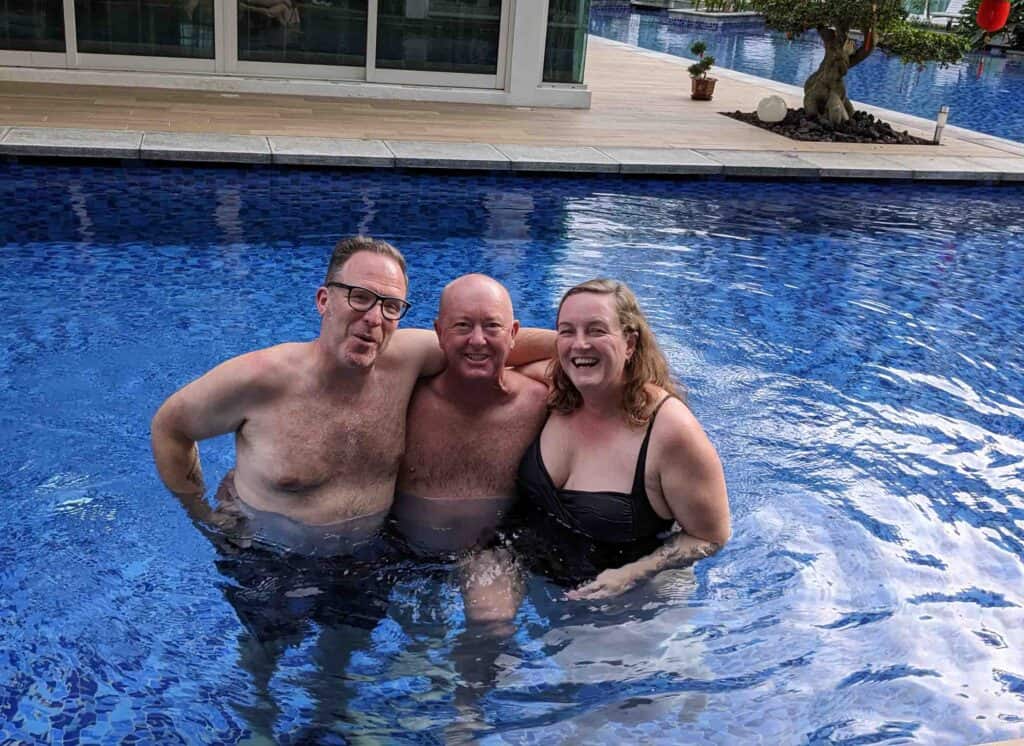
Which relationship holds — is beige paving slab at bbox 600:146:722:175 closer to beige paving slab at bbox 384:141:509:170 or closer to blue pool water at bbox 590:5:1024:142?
beige paving slab at bbox 384:141:509:170

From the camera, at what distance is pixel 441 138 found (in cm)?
1044

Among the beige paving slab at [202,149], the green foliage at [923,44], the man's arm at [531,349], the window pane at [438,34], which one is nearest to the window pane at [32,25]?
the beige paving slab at [202,149]

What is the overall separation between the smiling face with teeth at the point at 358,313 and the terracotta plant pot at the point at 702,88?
1279cm

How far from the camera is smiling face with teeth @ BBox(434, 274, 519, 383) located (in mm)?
3162

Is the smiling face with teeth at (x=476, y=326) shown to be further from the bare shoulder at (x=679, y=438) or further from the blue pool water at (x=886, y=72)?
the blue pool water at (x=886, y=72)

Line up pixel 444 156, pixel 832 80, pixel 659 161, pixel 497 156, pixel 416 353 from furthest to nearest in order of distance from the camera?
pixel 832 80 → pixel 659 161 → pixel 497 156 → pixel 444 156 → pixel 416 353

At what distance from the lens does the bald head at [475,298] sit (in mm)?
3162

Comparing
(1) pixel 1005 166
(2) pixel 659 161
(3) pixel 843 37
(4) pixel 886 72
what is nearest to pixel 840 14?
(3) pixel 843 37

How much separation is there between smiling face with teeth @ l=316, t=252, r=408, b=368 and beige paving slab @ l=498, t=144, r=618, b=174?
22.3ft

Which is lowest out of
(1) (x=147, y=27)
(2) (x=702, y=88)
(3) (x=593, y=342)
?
(3) (x=593, y=342)

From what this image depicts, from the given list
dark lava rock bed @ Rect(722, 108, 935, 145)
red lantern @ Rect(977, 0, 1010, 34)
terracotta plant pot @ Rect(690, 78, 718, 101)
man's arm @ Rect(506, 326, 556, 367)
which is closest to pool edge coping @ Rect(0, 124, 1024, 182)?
dark lava rock bed @ Rect(722, 108, 935, 145)

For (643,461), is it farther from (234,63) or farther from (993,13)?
(993,13)

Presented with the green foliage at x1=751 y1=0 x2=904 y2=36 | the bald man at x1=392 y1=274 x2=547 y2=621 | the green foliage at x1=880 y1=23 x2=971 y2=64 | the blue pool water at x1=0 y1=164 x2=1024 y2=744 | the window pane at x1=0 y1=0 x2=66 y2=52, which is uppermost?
the green foliage at x1=751 y1=0 x2=904 y2=36

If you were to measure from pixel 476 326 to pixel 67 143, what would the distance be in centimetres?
683
